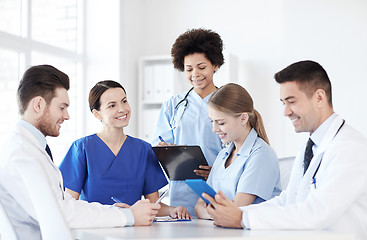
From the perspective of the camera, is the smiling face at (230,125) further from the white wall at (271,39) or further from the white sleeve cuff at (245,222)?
the white wall at (271,39)

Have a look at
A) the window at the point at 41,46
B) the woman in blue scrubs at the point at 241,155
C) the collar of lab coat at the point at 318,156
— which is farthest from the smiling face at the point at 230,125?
the window at the point at 41,46

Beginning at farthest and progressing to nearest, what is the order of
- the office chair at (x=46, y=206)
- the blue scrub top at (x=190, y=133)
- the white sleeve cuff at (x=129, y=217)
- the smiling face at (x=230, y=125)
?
the blue scrub top at (x=190, y=133) < the smiling face at (x=230, y=125) < the white sleeve cuff at (x=129, y=217) < the office chair at (x=46, y=206)

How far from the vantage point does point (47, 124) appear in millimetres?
1714

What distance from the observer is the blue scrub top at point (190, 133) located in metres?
2.46

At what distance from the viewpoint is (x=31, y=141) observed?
1.54 meters

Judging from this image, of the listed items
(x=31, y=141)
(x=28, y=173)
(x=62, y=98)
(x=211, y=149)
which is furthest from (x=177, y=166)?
(x=28, y=173)

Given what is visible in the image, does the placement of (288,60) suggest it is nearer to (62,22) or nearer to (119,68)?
(119,68)

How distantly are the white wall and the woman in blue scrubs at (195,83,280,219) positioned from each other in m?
2.09

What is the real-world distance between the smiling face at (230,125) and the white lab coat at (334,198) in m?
0.56

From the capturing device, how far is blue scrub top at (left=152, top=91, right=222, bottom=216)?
2.46m

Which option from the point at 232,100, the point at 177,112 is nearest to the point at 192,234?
the point at 232,100

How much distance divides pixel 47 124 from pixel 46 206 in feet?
1.60

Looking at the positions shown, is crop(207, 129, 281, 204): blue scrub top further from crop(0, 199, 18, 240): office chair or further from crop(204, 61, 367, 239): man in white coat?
crop(0, 199, 18, 240): office chair

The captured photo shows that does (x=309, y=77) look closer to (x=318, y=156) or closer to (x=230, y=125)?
(x=318, y=156)
